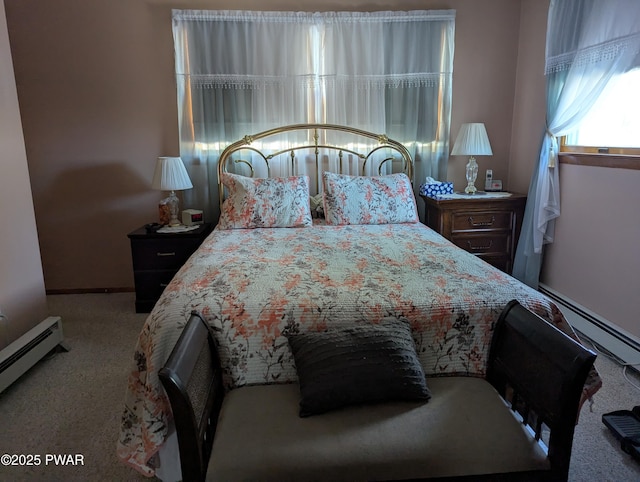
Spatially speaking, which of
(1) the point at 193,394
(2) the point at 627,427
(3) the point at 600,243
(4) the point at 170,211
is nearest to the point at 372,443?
(1) the point at 193,394

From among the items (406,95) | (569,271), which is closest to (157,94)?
(406,95)

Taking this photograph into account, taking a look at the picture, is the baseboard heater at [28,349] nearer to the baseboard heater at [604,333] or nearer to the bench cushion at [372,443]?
the bench cushion at [372,443]

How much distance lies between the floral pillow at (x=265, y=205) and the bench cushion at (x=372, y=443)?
176cm

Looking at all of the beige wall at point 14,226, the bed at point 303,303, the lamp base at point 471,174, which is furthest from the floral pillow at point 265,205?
the lamp base at point 471,174

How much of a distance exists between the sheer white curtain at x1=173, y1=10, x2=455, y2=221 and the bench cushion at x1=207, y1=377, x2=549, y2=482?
2564 mm

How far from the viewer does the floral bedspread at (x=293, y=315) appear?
4.90 ft

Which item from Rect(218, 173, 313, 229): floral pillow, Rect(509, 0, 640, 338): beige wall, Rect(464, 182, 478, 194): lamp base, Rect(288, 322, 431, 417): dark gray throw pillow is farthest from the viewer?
Rect(464, 182, 478, 194): lamp base

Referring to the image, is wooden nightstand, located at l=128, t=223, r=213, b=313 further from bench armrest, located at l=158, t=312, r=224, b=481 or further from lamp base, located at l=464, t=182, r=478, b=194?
lamp base, located at l=464, t=182, r=478, b=194

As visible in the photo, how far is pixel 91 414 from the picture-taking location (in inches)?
81.7

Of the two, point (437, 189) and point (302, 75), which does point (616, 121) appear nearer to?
point (437, 189)

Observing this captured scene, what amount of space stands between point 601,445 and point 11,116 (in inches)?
134

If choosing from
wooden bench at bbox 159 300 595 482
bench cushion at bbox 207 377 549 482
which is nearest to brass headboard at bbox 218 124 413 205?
wooden bench at bbox 159 300 595 482

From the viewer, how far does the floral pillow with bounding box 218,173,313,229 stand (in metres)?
3.03

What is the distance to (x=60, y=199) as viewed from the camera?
3.56 metres
